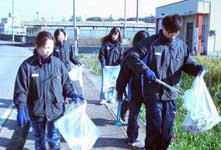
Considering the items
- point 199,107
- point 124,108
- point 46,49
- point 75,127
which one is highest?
point 46,49

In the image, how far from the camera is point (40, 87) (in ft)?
15.4

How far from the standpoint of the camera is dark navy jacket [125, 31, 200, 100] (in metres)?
4.75

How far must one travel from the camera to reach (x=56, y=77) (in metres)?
4.73

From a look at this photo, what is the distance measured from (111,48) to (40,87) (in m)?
4.31

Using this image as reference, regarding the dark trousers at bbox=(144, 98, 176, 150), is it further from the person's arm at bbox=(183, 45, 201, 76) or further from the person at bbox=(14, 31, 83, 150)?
the person at bbox=(14, 31, 83, 150)

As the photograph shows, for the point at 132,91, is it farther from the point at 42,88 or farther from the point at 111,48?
the point at 111,48

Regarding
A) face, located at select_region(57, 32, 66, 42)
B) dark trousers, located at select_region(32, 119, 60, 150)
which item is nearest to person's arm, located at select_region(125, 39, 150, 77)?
dark trousers, located at select_region(32, 119, 60, 150)

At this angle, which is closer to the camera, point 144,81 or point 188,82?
point 144,81

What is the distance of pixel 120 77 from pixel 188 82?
5533mm

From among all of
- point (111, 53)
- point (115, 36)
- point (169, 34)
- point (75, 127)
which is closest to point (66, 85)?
point (75, 127)

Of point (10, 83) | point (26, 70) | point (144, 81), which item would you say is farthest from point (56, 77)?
point (10, 83)

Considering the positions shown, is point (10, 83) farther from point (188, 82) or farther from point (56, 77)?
point (56, 77)

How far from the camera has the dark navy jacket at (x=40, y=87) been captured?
463 cm

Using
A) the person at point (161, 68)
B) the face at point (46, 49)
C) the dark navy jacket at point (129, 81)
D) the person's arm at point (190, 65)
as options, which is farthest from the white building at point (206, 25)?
the face at point (46, 49)
